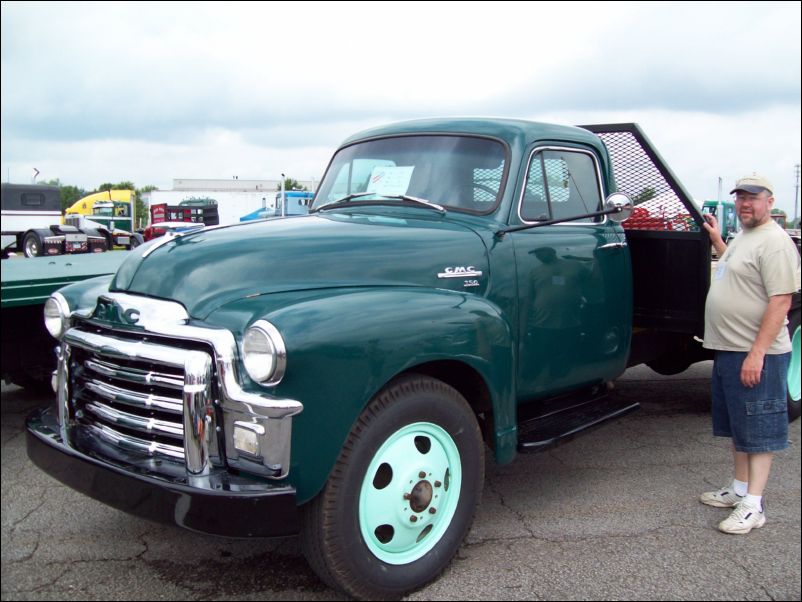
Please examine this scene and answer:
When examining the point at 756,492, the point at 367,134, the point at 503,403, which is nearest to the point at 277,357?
the point at 503,403

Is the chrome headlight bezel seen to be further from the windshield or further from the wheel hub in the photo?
the wheel hub

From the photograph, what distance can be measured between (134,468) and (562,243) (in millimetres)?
A: 2417

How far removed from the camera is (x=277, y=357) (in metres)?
2.52

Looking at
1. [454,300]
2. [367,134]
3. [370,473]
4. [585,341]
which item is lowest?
[370,473]

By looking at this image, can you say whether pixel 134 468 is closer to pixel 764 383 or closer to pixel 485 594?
pixel 485 594

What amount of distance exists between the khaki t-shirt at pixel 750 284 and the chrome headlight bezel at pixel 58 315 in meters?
3.13

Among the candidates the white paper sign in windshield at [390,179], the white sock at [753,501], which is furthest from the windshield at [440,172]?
the white sock at [753,501]

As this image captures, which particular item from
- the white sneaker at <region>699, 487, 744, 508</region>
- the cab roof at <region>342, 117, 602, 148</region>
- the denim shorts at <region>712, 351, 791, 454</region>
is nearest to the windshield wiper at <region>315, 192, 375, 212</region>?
the cab roof at <region>342, 117, 602, 148</region>

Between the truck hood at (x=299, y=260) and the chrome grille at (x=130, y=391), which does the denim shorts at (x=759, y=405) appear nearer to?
the truck hood at (x=299, y=260)

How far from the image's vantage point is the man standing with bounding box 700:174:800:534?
3.59 m

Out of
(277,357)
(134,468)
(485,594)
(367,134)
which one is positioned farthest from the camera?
(367,134)

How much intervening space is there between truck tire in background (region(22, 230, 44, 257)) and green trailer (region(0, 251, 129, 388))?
15.5 feet

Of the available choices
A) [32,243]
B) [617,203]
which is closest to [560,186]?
→ [617,203]

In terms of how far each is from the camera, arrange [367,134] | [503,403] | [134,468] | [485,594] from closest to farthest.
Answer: [134,468] < [485,594] < [503,403] < [367,134]
